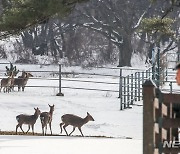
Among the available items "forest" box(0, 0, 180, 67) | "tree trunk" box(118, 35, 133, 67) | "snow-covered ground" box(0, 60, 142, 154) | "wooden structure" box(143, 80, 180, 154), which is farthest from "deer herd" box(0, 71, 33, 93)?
"tree trunk" box(118, 35, 133, 67)

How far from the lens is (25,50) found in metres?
47.3

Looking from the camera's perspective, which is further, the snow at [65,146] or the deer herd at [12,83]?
the deer herd at [12,83]

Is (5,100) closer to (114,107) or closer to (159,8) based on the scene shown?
(114,107)

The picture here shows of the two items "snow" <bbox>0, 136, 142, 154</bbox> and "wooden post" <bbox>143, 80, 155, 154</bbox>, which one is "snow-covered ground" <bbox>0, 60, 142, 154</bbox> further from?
"wooden post" <bbox>143, 80, 155, 154</bbox>

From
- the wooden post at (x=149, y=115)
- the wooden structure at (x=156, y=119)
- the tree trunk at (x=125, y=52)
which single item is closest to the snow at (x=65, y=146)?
the wooden structure at (x=156, y=119)

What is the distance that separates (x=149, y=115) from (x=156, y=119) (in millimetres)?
152

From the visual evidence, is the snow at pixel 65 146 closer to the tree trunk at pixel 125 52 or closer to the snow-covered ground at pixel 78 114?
the snow-covered ground at pixel 78 114

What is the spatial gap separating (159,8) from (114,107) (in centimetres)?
3312

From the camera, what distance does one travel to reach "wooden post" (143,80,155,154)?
19.2 feet

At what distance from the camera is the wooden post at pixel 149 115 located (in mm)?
5867

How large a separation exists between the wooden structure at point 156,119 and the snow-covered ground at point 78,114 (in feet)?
8.70

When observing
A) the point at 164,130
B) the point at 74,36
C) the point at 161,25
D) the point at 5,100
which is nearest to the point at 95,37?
the point at 74,36

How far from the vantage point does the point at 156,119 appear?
599 centimetres

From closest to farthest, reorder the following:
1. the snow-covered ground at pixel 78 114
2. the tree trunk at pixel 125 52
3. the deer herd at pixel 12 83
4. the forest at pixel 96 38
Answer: the snow-covered ground at pixel 78 114 → the deer herd at pixel 12 83 → the tree trunk at pixel 125 52 → the forest at pixel 96 38
